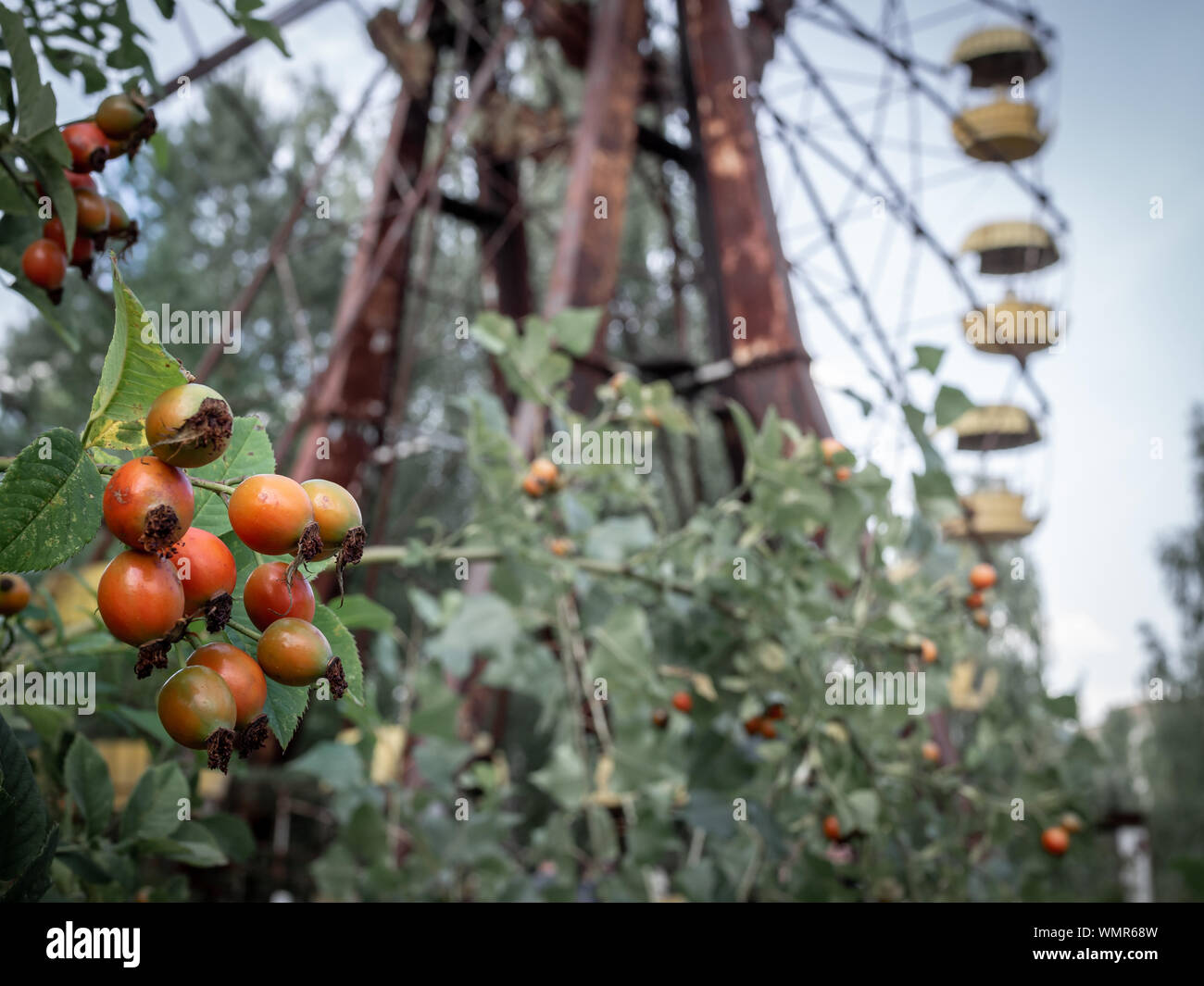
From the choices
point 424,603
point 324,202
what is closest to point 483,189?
point 324,202

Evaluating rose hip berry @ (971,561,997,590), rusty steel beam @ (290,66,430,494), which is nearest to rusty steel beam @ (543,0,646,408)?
rusty steel beam @ (290,66,430,494)

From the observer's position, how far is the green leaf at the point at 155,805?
1.31 feet

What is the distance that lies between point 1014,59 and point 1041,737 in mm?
2129

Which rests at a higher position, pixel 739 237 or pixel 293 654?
pixel 739 237

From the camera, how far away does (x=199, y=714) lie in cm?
18

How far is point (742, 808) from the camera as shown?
0.70 metres

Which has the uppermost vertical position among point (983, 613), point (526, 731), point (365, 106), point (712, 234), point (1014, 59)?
point (1014, 59)

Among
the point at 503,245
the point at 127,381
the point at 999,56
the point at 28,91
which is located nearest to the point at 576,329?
the point at 28,91

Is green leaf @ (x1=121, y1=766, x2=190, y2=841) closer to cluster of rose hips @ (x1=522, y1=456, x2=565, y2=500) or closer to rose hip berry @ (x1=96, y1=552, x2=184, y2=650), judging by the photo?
rose hip berry @ (x1=96, y1=552, x2=184, y2=650)

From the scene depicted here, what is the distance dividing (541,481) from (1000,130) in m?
2.21

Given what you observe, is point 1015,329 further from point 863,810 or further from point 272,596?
point 272,596

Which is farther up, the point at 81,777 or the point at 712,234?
the point at 712,234

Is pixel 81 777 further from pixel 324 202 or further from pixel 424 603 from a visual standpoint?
pixel 324 202

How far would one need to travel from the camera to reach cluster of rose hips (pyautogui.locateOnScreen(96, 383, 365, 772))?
0.59ft
